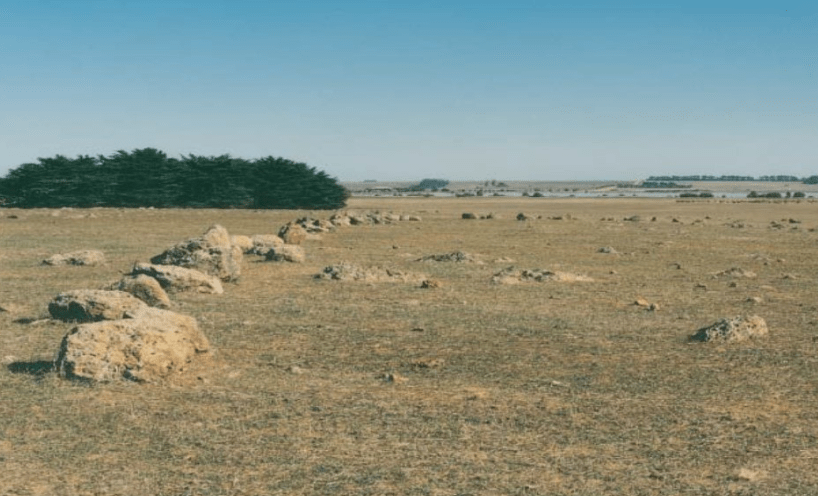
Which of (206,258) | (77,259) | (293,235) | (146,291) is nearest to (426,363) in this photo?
(146,291)

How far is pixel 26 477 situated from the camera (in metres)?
6.05

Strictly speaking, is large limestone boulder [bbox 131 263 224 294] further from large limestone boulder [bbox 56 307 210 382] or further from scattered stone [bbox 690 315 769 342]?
scattered stone [bbox 690 315 769 342]

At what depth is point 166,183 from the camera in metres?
55.4

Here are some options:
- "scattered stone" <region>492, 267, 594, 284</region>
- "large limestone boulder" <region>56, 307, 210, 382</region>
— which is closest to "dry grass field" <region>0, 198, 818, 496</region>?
"large limestone boulder" <region>56, 307, 210, 382</region>

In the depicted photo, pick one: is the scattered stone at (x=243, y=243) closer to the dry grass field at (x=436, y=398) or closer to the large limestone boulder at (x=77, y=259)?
the large limestone boulder at (x=77, y=259)

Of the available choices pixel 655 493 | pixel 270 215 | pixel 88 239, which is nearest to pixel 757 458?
pixel 655 493

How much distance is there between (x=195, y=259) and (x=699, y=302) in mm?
11768

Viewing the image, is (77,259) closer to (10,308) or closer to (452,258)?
(10,308)

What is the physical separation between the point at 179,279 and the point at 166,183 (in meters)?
42.5

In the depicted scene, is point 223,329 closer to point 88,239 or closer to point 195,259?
point 195,259

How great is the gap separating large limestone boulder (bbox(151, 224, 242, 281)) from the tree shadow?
25.8 ft

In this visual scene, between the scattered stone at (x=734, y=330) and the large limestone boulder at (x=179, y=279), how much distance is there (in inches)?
386

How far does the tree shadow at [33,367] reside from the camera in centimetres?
913

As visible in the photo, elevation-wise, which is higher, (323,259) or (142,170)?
(142,170)
